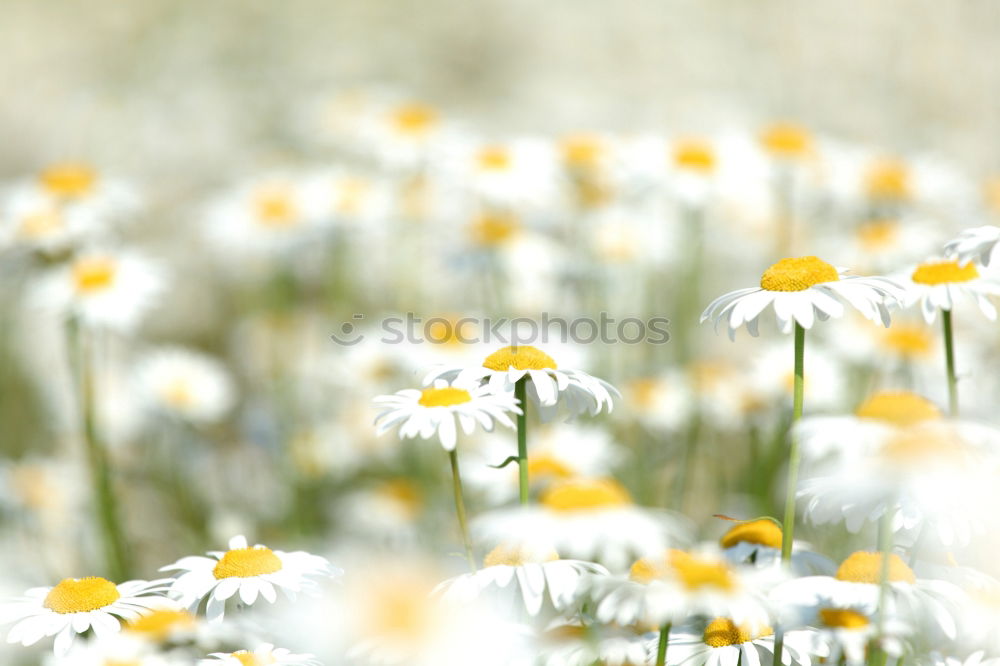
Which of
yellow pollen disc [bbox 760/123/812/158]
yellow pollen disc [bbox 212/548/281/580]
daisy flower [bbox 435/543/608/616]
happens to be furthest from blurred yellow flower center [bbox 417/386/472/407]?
yellow pollen disc [bbox 760/123/812/158]

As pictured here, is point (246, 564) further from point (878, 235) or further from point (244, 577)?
point (878, 235)

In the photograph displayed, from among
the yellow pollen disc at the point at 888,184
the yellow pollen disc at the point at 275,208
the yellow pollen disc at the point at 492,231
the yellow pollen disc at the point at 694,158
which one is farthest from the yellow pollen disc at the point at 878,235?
the yellow pollen disc at the point at 275,208

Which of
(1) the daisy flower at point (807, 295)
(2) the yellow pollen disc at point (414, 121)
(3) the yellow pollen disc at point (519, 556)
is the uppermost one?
(2) the yellow pollen disc at point (414, 121)

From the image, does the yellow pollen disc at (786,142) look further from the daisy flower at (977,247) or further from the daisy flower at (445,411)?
the daisy flower at (445,411)

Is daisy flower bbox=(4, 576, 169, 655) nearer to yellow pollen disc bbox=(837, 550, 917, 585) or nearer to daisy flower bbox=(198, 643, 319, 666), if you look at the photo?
daisy flower bbox=(198, 643, 319, 666)

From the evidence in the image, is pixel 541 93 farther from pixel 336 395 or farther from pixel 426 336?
pixel 426 336

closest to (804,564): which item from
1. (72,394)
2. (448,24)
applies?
(72,394)
